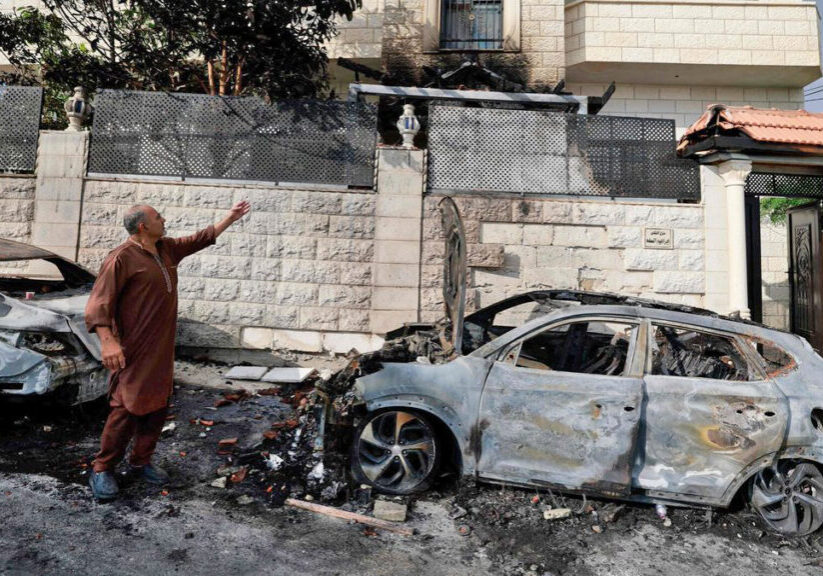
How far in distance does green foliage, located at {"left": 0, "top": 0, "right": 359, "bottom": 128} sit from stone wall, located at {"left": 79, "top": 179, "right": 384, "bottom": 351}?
173 cm

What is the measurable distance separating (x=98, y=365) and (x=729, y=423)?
196 inches

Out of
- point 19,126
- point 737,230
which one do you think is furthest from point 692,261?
point 19,126

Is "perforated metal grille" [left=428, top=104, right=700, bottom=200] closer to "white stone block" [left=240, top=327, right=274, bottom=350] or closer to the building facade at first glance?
"white stone block" [left=240, top=327, right=274, bottom=350]

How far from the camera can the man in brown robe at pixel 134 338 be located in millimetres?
3100

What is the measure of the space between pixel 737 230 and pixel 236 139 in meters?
7.06

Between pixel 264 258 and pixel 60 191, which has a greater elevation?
pixel 60 191

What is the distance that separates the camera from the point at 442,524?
3.15m

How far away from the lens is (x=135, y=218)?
129 inches

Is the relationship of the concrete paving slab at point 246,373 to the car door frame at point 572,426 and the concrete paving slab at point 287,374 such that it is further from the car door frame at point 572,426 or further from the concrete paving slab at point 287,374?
the car door frame at point 572,426

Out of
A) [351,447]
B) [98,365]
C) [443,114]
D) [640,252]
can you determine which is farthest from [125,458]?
[640,252]

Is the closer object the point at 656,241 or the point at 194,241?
the point at 194,241

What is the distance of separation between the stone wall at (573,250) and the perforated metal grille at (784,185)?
1172mm

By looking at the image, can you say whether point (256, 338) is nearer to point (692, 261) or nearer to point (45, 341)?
point (45, 341)

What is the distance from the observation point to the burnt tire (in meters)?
3.41
